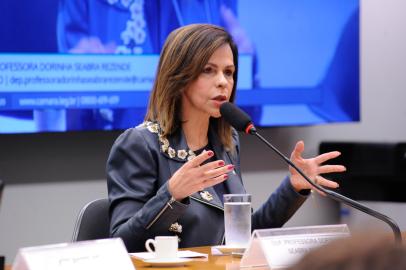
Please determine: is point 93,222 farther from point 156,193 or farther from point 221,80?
point 221,80

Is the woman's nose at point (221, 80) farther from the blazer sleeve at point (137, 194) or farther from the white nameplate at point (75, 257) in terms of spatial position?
the white nameplate at point (75, 257)

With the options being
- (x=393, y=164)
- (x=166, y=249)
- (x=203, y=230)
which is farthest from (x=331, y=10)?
(x=166, y=249)

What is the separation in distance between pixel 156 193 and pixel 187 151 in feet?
0.68

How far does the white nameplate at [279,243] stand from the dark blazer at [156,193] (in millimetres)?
458

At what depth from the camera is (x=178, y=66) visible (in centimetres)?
220

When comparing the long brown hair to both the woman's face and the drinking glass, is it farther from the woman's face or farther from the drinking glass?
the drinking glass

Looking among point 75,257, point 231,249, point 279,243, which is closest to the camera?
point 75,257

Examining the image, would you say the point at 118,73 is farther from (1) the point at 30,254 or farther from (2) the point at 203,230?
(1) the point at 30,254

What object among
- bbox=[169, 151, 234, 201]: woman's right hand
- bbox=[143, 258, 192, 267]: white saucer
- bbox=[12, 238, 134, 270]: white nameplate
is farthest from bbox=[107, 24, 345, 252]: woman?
bbox=[12, 238, 134, 270]: white nameplate

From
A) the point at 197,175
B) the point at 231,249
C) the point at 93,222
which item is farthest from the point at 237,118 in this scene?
the point at 93,222

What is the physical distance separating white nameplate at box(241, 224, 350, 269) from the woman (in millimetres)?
445

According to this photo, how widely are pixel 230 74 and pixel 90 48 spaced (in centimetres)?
108

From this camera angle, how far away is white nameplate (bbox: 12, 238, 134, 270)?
A: 1251mm

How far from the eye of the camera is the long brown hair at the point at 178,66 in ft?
7.18
